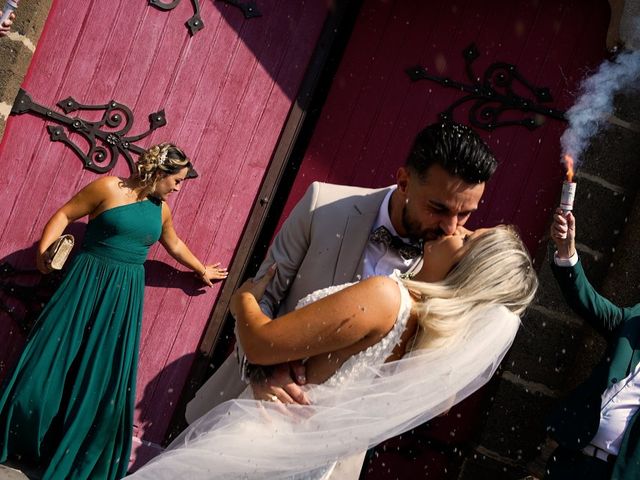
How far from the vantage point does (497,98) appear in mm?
5090

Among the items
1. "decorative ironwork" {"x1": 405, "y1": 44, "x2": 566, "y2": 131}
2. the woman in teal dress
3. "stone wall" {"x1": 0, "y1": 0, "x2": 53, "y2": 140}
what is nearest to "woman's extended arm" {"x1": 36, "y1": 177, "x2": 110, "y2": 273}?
the woman in teal dress

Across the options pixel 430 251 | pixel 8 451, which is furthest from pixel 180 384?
pixel 430 251

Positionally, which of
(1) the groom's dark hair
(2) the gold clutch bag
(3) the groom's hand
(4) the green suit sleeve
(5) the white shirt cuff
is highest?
(1) the groom's dark hair

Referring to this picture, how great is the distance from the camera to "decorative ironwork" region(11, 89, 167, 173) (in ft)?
16.1

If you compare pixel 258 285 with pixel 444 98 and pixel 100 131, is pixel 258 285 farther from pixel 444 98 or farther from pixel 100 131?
pixel 444 98

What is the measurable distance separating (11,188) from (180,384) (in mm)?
1419

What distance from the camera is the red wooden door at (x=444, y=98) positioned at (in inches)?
199

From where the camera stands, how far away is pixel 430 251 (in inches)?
111

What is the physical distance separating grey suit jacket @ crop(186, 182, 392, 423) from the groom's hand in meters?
0.38

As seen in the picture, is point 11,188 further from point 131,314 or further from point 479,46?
point 479,46

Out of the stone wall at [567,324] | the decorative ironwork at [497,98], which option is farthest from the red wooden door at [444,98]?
the stone wall at [567,324]

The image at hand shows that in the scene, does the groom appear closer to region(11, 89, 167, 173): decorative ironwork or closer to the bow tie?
the bow tie

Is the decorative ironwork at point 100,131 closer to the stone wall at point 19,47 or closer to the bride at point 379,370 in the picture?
the stone wall at point 19,47

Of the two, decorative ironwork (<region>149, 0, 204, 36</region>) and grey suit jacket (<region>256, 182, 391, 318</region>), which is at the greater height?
decorative ironwork (<region>149, 0, 204, 36</region>)
